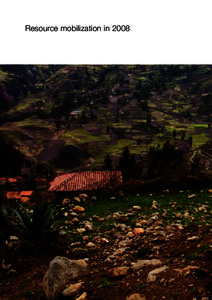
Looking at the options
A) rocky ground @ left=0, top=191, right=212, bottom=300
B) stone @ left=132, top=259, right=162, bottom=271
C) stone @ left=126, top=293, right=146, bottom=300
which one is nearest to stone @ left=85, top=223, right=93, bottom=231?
rocky ground @ left=0, top=191, right=212, bottom=300

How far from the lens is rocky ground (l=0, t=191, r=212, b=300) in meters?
3.09

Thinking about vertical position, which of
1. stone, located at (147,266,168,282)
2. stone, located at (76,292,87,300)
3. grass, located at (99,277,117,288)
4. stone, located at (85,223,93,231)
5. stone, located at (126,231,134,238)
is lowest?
stone, located at (85,223,93,231)

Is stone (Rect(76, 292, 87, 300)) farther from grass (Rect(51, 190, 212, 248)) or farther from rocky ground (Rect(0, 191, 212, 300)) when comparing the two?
grass (Rect(51, 190, 212, 248))

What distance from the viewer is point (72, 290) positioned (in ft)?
11.5

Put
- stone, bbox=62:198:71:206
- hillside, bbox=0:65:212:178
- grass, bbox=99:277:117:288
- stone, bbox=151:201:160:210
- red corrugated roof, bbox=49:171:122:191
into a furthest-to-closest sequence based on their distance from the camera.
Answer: hillside, bbox=0:65:212:178 < red corrugated roof, bbox=49:171:122:191 < stone, bbox=62:198:71:206 < stone, bbox=151:201:160:210 < grass, bbox=99:277:117:288

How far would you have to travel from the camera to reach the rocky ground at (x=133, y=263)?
3.09m

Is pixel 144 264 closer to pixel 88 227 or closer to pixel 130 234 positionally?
pixel 130 234

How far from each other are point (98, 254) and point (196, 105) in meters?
205

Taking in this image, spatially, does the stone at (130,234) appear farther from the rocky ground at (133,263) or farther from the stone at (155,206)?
the stone at (155,206)

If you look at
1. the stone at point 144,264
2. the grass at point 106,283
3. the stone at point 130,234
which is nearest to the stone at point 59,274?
the grass at point 106,283

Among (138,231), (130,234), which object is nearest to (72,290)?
(130,234)

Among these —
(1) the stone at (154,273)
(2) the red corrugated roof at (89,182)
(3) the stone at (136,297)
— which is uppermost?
(3) the stone at (136,297)

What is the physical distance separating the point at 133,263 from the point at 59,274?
58.2 inches

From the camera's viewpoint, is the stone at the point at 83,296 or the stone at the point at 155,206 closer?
the stone at the point at 83,296
